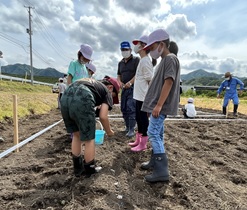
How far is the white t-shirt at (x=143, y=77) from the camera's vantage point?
3799 millimetres

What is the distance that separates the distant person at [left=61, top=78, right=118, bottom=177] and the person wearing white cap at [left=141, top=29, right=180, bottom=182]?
1.97 ft

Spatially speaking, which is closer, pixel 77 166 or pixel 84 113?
pixel 84 113

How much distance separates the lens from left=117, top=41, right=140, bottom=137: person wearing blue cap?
4.57m

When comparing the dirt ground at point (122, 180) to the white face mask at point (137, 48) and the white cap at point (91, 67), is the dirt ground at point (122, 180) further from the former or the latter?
the white face mask at point (137, 48)

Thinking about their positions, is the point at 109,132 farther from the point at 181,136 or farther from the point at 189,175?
the point at 181,136

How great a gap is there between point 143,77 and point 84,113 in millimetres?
1550

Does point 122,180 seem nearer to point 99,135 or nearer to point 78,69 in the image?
point 99,135

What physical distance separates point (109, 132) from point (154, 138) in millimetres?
615

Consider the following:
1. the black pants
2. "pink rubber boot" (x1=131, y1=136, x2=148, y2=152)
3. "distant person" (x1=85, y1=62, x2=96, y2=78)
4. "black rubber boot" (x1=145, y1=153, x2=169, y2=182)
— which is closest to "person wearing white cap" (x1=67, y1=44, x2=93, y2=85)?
"distant person" (x1=85, y1=62, x2=96, y2=78)

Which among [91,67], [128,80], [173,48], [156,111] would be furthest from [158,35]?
[128,80]

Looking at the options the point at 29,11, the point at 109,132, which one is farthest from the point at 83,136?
the point at 29,11

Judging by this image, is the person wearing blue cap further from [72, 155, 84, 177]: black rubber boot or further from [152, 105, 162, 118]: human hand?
[72, 155, 84, 177]: black rubber boot

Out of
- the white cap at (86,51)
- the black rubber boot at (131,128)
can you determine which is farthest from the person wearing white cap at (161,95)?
the black rubber boot at (131,128)

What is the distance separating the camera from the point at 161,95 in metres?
2.64
